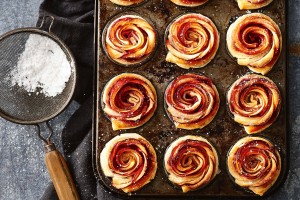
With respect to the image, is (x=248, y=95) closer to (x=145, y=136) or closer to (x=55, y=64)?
(x=145, y=136)

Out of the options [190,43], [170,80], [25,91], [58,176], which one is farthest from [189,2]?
[58,176]

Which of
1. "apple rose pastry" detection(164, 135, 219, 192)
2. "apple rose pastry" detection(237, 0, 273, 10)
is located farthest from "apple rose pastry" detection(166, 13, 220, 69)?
"apple rose pastry" detection(164, 135, 219, 192)

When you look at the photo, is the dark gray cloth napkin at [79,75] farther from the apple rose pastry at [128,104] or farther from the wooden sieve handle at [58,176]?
the apple rose pastry at [128,104]

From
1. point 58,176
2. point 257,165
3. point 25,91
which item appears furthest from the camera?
point 25,91

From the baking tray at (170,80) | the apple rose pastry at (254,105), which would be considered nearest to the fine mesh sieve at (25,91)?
the baking tray at (170,80)

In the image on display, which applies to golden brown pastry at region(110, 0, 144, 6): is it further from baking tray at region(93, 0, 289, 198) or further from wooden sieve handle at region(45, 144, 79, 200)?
wooden sieve handle at region(45, 144, 79, 200)

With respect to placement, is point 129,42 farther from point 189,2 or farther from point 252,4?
point 252,4

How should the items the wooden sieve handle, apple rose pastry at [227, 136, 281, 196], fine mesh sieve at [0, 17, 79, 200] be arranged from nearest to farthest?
apple rose pastry at [227, 136, 281, 196] < the wooden sieve handle < fine mesh sieve at [0, 17, 79, 200]
